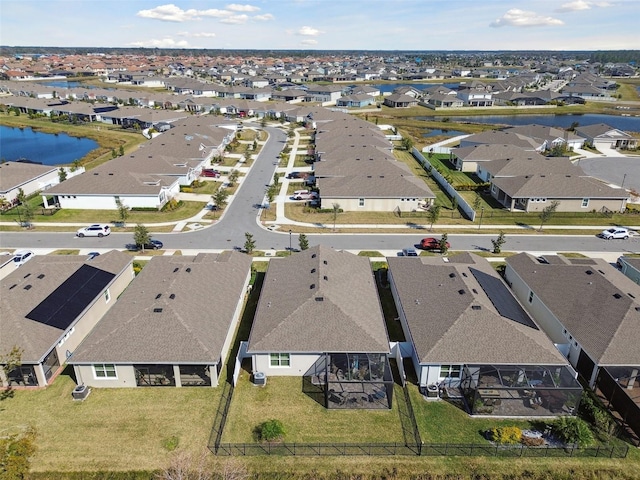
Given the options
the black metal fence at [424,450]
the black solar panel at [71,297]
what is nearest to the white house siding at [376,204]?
the black solar panel at [71,297]

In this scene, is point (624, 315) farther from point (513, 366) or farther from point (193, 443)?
point (193, 443)

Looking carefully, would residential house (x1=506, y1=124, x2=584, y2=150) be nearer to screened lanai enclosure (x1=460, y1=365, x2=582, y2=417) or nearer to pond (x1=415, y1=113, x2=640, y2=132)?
pond (x1=415, y1=113, x2=640, y2=132)

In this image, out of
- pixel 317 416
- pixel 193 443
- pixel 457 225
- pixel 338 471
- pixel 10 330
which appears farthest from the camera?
pixel 457 225

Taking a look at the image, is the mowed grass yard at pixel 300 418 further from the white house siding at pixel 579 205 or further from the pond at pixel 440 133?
the pond at pixel 440 133

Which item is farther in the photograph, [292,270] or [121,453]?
[292,270]

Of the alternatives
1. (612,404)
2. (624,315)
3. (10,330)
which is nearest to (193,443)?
(10,330)

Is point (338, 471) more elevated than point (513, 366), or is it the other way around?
point (513, 366)

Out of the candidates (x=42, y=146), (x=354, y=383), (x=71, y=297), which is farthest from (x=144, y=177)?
(x=42, y=146)

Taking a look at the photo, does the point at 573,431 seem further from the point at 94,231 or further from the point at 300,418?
the point at 94,231
